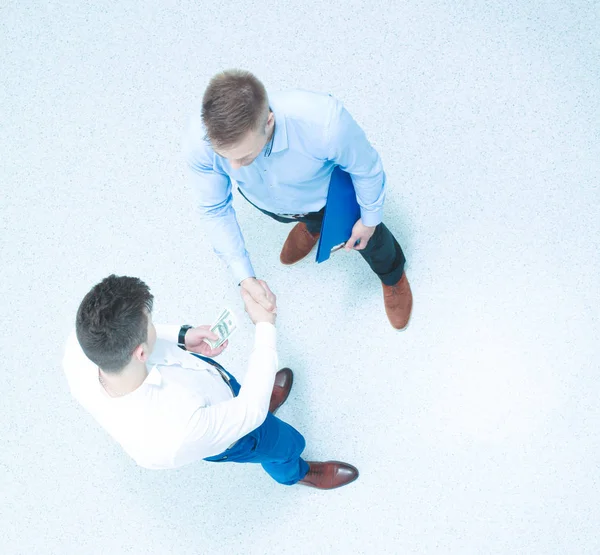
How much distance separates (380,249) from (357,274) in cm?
39

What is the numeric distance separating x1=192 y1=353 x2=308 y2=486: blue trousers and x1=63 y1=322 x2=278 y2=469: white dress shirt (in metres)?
0.21

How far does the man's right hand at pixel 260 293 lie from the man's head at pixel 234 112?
1.62 ft

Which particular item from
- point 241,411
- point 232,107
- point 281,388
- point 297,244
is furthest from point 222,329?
point 232,107

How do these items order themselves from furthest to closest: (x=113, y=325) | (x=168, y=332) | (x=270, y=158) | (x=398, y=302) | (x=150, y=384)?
1. (x=398, y=302)
2. (x=168, y=332)
3. (x=270, y=158)
4. (x=150, y=384)
5. (x=113, y=325)

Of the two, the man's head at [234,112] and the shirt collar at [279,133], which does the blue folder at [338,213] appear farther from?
the man's head at [234,112]

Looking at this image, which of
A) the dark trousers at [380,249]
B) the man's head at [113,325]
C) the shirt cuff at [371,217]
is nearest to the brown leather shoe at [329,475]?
the dark trousers at [380,249]

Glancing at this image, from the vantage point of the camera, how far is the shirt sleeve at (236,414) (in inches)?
54.2

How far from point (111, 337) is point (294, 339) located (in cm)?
124

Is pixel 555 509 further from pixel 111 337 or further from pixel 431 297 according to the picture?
pixel 111 337

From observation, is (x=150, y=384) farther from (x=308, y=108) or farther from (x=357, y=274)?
(x=357, y=274)

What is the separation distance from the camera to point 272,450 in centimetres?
185

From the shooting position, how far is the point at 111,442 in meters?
2.38

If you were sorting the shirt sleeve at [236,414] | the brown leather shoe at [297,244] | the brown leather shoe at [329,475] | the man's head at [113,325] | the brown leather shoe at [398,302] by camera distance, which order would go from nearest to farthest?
the man's head at [113,325] → the shirt sleeve at [236,414] → the brown leather shoe at [329,475] → the brown leather shoe at [398,302] → the brown leather shoe at [297,244]

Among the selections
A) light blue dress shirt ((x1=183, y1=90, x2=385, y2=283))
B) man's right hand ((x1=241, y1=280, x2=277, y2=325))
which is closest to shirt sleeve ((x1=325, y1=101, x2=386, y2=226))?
light blue dress shirt ((x1=183, y1=90, x2=385, y2=283))
